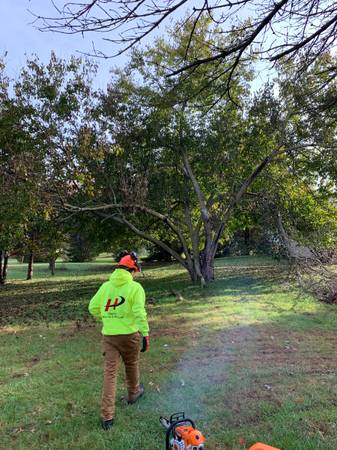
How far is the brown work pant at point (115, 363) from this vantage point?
13.1 feet

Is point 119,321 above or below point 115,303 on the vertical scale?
below

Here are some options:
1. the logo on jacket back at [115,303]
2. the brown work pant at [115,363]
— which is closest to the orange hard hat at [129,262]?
the logo on jacket back at [115,303]

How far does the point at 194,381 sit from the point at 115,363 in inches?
57.0

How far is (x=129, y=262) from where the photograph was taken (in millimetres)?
4301

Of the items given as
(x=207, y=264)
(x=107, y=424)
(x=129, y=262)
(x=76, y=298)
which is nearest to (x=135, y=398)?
(x=107, y=424)

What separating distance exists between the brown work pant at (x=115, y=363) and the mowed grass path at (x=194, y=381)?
8.2 inches

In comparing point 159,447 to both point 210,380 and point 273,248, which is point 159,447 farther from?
point 273,248

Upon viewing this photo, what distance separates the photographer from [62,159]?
12.9 meters

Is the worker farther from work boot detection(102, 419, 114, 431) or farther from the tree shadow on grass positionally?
the tree shadow on grass

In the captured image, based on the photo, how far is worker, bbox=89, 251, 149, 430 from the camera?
406 cm

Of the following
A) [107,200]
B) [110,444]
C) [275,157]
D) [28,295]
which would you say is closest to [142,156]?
[107,200]

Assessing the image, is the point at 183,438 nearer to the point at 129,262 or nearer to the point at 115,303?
the point at 115,303

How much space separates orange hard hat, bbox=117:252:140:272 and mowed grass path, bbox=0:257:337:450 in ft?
5.24

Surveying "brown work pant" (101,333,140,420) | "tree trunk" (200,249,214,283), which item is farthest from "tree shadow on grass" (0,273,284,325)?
"brown work pant" (101,333,140,420)
